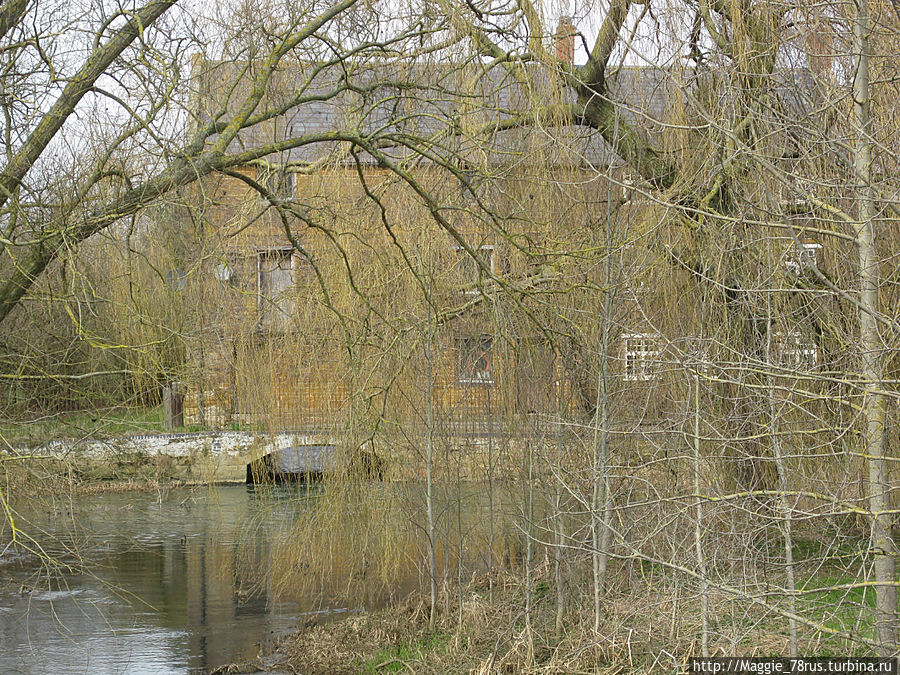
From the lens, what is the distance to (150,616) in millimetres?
9938

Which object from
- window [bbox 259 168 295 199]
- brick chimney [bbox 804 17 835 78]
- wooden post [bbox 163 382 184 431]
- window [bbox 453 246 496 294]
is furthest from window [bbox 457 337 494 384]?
wooden post [bbox 163 382 184 431]

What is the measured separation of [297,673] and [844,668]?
4731 mm

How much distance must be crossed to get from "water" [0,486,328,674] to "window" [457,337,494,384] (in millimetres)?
2088

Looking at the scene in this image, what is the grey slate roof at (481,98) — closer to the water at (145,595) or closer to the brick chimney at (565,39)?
the brick chimney at (565,39)

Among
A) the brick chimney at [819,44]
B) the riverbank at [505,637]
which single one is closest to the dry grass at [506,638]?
the riverbank at [505,637]

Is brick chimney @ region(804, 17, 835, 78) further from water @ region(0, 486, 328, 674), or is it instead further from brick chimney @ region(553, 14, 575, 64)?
water @ region(0, 486, 328, 674)

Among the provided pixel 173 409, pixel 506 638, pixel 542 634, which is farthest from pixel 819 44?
pixel 173 409

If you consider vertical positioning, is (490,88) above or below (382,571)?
above

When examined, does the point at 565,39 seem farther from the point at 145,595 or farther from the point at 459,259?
the point at 145,595

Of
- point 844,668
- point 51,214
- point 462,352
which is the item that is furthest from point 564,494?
point 51,214

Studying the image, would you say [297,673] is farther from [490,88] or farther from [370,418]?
[490,88]

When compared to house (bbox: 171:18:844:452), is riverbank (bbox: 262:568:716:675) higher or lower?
lower

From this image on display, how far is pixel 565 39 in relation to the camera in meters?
7.95

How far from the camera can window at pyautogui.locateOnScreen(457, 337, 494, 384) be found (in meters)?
8.35
